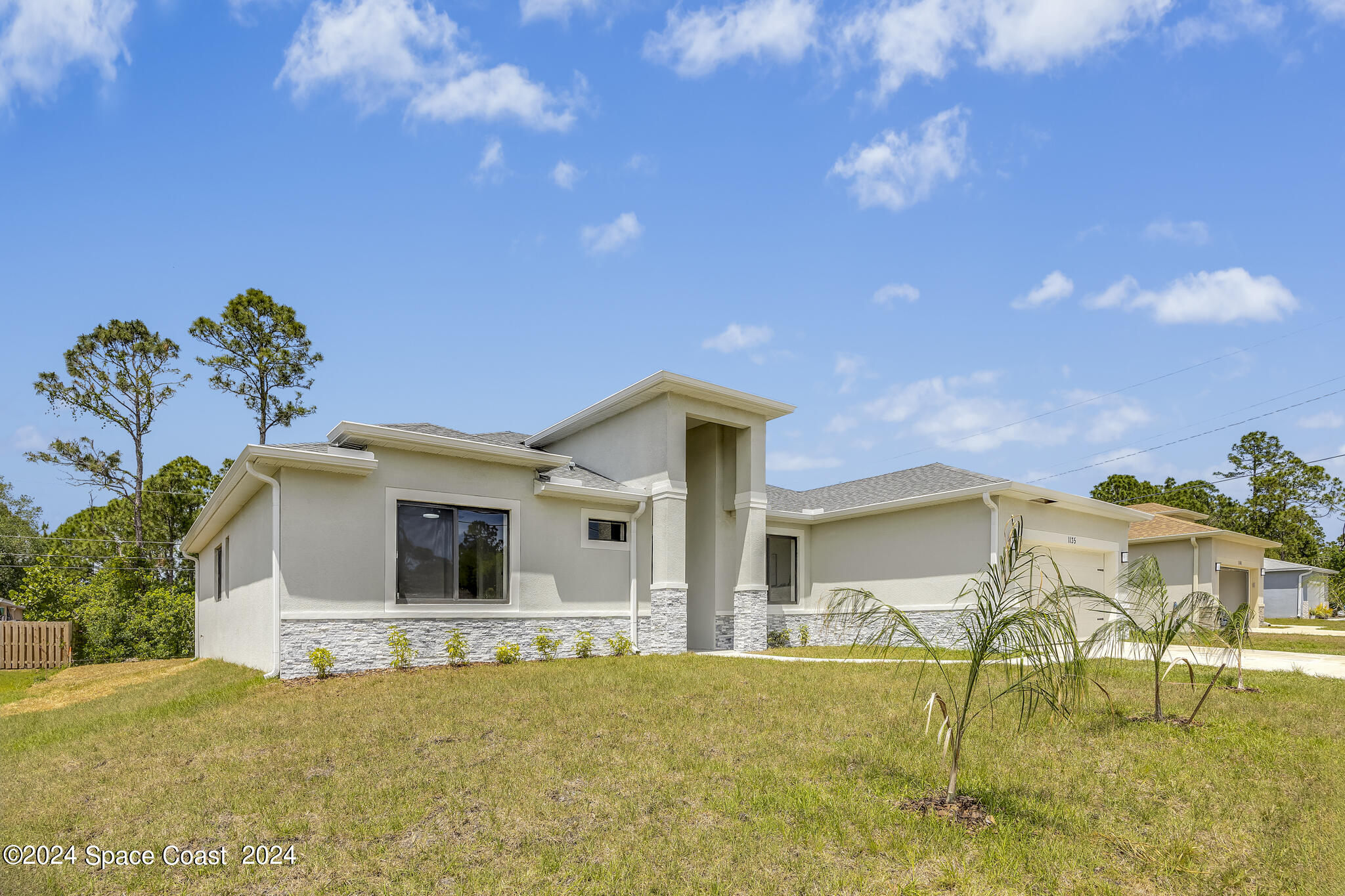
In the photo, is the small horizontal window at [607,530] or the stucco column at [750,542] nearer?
the small horizontal window at [607,530]

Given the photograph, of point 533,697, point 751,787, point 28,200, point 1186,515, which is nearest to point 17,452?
point 28,200

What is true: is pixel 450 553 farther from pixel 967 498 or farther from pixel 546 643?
pixel 967 498

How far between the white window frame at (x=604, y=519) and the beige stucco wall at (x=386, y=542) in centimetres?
10

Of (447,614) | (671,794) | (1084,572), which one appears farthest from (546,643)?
(1084,572)

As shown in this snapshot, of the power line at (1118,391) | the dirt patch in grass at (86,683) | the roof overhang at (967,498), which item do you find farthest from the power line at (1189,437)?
the dirt patch in grass at (86,683)

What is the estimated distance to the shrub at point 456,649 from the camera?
12.1 meters

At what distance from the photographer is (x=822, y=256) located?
49.6 ft

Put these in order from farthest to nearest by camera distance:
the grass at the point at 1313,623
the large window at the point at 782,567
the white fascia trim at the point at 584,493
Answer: the grass at the point at 1313,623 → the large window at the point at 782,567 → the white fascia trim at the point at 584,493

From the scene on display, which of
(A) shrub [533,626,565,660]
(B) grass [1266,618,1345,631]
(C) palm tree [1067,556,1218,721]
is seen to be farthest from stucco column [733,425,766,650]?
(B) grass [1266,618,1345,631]

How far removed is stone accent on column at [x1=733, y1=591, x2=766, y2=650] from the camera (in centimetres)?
1605

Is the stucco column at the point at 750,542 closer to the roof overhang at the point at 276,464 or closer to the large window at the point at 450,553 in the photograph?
the large window at the point at 450,553

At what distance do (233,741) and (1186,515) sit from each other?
1361 inches

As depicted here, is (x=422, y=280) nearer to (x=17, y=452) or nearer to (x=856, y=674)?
(x=856, y=674)

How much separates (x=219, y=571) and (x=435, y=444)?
8462mm
